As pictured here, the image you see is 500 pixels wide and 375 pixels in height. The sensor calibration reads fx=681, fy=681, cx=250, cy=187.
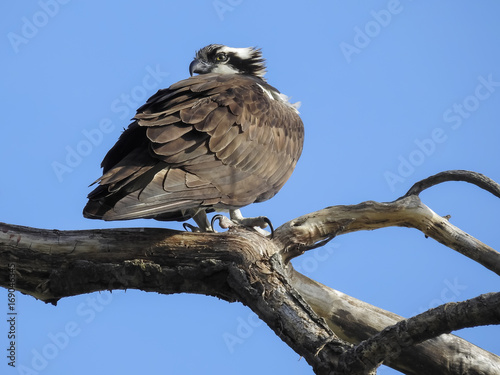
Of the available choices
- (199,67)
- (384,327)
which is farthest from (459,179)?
(199,67)

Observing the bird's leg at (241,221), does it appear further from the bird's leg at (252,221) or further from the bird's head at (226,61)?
the bird's head at (226,61)

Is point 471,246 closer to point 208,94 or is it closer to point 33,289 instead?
point 208,94

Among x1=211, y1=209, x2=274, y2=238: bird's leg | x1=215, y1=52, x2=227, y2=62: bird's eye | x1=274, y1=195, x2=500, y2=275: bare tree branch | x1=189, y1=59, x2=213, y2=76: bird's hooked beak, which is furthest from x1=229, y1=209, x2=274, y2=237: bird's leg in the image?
x1=215, y1=52, x2=227, y2=62: bird's eye

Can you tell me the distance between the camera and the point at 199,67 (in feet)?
22.3

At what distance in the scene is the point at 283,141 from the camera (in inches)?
231

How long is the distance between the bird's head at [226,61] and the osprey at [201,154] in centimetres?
83

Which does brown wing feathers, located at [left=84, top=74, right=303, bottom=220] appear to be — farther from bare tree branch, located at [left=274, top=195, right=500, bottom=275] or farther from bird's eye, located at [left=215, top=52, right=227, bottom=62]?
bird's eye, located at [left=215, top=52, right=227, bottom=62]

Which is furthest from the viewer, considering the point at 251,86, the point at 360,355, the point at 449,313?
the point at 251,86

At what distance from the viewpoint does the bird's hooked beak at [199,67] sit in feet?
22.2

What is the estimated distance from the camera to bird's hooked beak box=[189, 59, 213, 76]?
676 centimetres

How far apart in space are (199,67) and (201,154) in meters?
2.15

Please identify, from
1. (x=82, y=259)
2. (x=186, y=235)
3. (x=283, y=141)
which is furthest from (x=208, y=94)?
(x=82, y=259)

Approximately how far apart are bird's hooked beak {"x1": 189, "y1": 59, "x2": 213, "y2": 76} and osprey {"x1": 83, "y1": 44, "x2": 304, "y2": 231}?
35.0 inches

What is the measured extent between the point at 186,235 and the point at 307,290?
1270 millimetres
